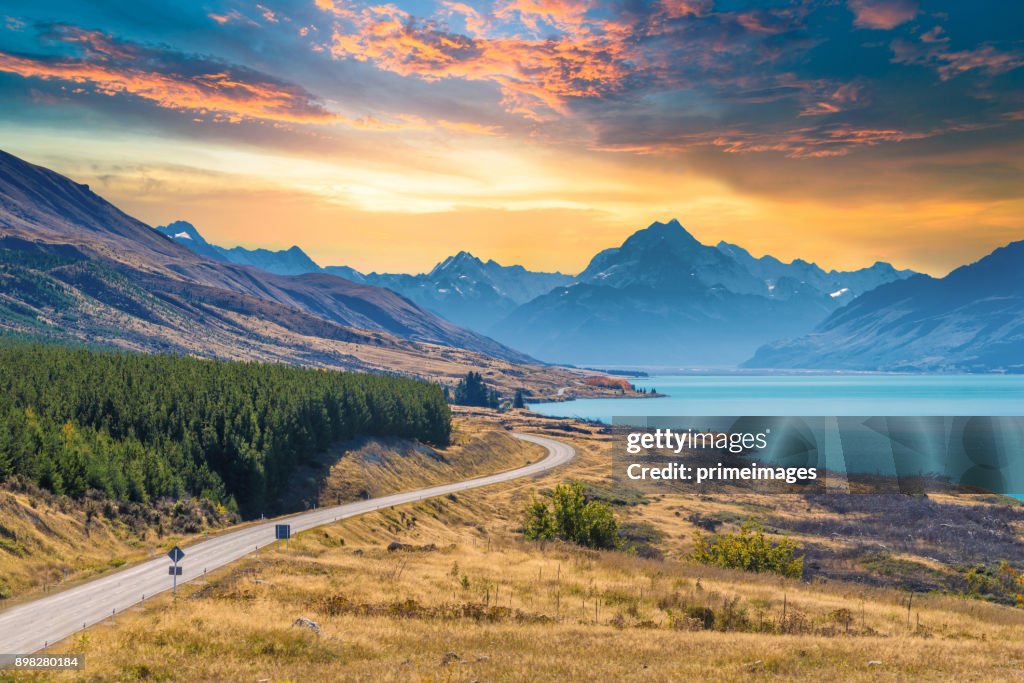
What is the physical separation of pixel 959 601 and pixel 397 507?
59.4 m

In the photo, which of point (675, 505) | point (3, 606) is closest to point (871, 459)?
point (675, 505)

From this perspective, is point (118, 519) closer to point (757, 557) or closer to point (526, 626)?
point (526, 626)

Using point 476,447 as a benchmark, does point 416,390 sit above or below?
above

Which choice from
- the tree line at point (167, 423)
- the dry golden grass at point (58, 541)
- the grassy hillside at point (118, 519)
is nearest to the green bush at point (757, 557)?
the grassy hillside at point (118, 519)

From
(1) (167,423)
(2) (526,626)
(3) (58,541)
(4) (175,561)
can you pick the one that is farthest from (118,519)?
(2) (526,626)

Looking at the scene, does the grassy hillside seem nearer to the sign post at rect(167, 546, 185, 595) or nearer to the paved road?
the paved road

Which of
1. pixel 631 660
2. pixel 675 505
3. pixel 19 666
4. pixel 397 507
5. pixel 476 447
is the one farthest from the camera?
pixel 476 447

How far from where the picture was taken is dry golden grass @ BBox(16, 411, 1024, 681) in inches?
1208

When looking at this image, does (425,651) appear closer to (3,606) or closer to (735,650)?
(735,650)

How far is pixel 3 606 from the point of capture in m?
42.4

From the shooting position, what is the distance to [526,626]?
38812 millimetres

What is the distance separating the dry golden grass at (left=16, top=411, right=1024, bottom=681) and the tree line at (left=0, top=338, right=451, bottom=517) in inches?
1146

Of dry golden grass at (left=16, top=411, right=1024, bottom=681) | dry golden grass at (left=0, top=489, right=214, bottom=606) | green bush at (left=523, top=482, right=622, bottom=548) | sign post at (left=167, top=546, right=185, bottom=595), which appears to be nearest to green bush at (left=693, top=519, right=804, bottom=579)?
dry golden grass at (left=16, top=411, right=1024, bottom=681)

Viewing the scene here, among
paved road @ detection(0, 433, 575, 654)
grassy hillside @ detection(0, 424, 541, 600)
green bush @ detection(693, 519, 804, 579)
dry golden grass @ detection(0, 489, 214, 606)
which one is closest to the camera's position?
paved road @ detection(0, 433, 575, 654)
